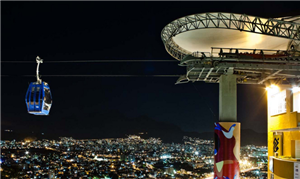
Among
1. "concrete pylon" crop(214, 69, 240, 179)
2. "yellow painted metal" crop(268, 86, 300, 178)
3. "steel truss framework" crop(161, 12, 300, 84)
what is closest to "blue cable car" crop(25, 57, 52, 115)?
"steel truss framework" crop(161, 12, 300, 84)

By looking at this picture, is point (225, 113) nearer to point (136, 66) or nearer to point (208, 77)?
point (208, 77)

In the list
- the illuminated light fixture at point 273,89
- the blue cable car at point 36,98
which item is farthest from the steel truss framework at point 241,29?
the blue cable car at point 36,98

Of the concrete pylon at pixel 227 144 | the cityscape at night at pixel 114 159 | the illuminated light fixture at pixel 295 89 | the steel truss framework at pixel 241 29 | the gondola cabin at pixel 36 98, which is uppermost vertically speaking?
the steel truss framework at pixel 241 29

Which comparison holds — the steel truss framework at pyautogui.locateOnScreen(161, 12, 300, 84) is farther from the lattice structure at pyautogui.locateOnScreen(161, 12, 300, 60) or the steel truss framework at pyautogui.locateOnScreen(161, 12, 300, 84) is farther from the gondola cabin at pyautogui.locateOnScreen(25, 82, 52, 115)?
the gondola cabin at pyautogui.locateOnScreen(25, 82, 52, 115)

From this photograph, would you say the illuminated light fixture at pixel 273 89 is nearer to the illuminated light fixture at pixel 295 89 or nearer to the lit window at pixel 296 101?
the illuminated light fixture at pixel 295 89

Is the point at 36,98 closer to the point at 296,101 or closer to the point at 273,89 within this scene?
the point at 296,101

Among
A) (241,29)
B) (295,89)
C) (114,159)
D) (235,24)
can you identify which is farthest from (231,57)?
(114,159)

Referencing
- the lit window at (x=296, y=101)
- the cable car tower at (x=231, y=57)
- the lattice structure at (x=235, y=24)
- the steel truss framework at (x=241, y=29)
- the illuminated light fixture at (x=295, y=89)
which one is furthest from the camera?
the lit window at (x=296, y=101)
